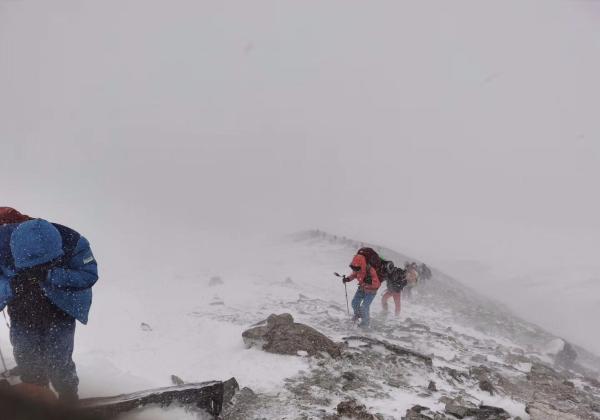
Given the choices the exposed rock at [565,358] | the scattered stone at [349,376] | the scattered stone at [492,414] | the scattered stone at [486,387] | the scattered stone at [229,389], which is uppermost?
the scattered stone at [229,389]

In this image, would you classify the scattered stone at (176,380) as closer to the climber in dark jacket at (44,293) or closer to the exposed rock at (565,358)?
the climber in dark jacket at (44,293)

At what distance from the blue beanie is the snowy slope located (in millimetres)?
1911

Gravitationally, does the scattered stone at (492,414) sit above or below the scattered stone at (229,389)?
below

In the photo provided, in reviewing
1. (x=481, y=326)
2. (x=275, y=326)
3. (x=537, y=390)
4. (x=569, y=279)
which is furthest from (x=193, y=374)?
(x=569, y=279)

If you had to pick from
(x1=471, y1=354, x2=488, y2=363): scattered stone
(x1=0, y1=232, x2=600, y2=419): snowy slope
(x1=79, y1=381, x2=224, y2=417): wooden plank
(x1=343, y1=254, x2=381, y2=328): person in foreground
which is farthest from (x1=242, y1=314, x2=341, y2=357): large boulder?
(x1=471, y1=354, x2=488, y2=363): scattered stone

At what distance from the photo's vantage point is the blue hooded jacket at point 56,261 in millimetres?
3715

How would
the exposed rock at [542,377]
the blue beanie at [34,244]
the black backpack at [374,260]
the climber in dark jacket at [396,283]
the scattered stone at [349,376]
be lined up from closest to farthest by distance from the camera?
the blue beanie at [34,244], the scattered stone at [349,376], the exposed rock at [542,377], the black backpack at [374,260], the climber in dark jacket at [396,283]

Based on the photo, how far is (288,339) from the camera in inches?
290

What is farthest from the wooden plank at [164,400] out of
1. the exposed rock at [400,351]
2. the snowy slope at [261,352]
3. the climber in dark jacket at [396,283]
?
the climber in dark jacket at [396,283]

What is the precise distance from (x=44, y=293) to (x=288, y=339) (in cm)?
444

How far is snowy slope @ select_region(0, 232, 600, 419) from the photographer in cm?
574

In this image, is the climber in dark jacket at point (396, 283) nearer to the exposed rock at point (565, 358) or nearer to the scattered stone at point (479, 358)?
the scattered stone at point (479, 358)

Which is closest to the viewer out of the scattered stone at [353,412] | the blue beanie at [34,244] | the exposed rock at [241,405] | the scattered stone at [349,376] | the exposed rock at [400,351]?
the blue beanie at [34,244]

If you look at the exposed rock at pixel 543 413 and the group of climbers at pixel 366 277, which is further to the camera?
the group of climbers at pixel 366 277
